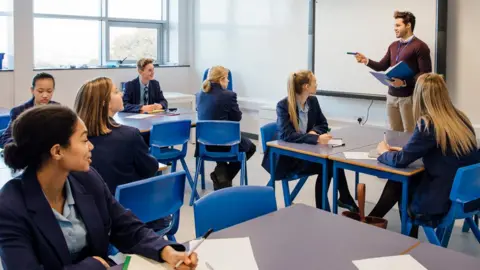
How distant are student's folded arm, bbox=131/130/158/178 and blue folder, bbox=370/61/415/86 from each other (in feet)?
8.63

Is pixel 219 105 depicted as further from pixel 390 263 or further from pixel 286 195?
pixel 390 263

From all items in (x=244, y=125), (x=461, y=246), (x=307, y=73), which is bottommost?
(x=461, y=246)

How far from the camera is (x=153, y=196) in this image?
248cm

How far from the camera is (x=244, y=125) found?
318 inches

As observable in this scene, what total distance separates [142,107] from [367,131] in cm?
225

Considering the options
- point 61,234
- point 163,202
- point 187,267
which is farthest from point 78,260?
point 163,202

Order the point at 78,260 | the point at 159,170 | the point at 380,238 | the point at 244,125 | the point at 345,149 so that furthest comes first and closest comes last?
1. the point at 244,125
2. the point at 345,149
3. the point at 159,170
4. the point at 380,238
5. the point at 78,260

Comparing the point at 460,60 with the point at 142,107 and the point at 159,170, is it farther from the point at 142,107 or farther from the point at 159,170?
the point at 159,170

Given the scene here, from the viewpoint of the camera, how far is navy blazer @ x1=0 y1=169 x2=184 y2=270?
1.52 metres

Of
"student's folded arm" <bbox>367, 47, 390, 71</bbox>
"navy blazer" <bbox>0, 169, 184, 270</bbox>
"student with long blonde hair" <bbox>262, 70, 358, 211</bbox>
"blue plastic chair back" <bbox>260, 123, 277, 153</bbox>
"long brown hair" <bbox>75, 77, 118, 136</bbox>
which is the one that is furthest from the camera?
"student's folded arm" <bbox>367, 47, 390, 71</bbox>

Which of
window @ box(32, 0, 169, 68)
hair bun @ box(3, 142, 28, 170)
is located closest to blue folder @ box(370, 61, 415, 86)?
hair bun @ box(3, 142, 28, 170)

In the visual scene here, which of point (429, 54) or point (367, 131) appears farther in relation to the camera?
point (429, 54)

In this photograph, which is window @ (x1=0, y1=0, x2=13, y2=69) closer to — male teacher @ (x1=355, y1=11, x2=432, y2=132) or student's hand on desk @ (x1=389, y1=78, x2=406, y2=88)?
male teacher @ (x1=355, y1=11, x2=432, y2=132)

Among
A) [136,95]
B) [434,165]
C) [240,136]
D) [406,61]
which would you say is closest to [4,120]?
[136,95]
